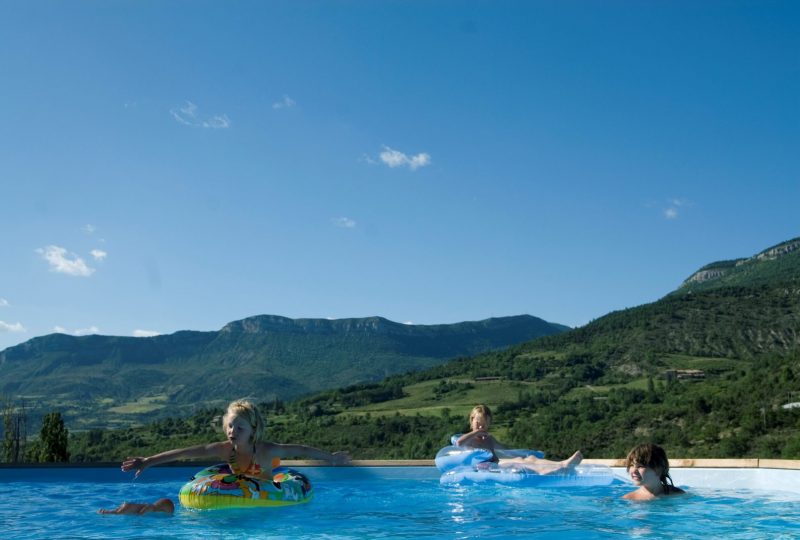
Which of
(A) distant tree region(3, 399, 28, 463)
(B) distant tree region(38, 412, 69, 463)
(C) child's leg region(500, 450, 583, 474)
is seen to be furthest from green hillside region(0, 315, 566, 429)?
(C) child's leg region(500, 450, 583, 474)

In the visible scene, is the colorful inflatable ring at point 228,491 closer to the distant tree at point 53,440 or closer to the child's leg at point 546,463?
the child's leg at point 546,463

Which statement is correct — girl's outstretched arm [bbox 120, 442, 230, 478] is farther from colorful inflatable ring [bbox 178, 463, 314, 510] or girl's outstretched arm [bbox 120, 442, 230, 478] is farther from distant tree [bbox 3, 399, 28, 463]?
distant tree [bbox 3, 399, 28, 463]

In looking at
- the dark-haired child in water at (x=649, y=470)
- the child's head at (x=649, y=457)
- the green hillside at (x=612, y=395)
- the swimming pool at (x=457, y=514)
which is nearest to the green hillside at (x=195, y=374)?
the green hillside at (x=612, y=395)

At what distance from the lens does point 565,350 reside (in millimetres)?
74500

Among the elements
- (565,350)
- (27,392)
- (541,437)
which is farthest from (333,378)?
(541,437)

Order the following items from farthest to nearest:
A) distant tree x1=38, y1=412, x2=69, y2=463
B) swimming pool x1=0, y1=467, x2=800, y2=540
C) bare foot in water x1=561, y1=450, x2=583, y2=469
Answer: distant tree x1=38, y1=412, x2=69, y2=463 < bare foot in water x1=561, y1=450, x2=583, y2=469 < swimming pool x1=0, y1=467, x2=800, y2=540

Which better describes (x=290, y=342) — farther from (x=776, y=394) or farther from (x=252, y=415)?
(x=252, y=415)

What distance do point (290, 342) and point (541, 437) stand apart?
532 ft

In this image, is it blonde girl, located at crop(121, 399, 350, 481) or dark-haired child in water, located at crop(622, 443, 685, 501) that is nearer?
blonde girl, located at crop(121, 399, 350, 481)

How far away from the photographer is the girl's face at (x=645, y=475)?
7133 millimetres

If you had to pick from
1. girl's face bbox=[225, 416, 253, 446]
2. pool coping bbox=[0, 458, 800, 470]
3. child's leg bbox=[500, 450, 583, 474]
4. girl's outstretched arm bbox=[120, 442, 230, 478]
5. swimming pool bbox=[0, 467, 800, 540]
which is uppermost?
girl's face bbox=[225, 416, 253, 446]

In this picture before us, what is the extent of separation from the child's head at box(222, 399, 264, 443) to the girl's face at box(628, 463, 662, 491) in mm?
3608

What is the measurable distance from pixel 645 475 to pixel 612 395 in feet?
132

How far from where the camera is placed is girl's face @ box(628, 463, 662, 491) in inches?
281
